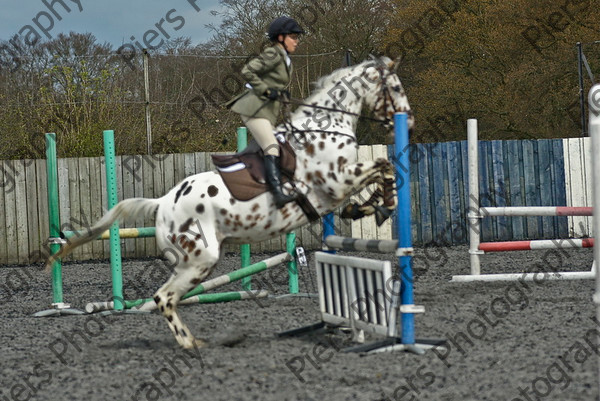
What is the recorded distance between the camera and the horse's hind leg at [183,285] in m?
5.36

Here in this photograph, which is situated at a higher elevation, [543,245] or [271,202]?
[271,202]

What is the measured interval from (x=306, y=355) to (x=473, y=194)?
3761mm

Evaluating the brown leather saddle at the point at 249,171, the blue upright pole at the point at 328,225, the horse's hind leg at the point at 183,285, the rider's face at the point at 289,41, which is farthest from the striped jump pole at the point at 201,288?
the rider's face at the point at 289,41

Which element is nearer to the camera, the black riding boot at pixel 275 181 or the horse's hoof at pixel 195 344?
the black riding boot at pixel 275 181

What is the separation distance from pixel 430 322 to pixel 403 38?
55.8ft

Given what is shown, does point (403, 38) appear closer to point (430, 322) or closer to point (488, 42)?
point (488, 42)

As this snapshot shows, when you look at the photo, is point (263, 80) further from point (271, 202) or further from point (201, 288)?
point (201, 288)

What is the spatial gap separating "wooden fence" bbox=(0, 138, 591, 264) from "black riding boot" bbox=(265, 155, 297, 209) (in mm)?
7348


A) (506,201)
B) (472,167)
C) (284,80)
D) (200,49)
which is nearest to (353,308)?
(284,80)

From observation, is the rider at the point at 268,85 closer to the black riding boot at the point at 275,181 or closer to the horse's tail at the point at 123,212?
the black riding boot at the point at 275,181

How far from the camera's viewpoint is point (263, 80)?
17.7 ft

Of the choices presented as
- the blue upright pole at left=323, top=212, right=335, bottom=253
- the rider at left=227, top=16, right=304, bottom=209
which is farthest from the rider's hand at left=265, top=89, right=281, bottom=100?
the blue upright pole at left=323, top=212, right=335, bottom=253

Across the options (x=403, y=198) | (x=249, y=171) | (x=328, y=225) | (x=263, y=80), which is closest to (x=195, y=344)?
(x=249, y=171)

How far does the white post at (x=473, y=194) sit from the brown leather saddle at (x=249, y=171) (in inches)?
123
